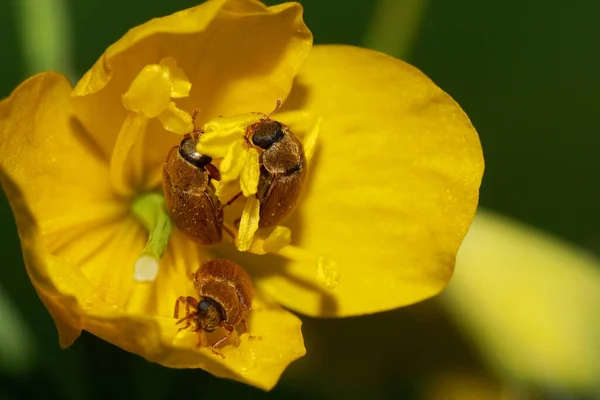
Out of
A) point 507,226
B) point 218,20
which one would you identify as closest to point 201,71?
point 218,20

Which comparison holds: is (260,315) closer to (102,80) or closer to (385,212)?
(385,212)

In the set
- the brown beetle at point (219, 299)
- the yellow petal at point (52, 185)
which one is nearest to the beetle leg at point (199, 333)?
the brown beetle at point (219, 299)

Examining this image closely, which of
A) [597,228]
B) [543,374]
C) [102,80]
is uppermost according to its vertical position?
[102,80]

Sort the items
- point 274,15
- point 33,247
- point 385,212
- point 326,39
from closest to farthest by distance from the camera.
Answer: point 33,247 → point 274,15 → point 385,212 → point 326,39

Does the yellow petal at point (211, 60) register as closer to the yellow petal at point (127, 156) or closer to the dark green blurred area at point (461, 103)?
the yellow petal at point (127, 156)

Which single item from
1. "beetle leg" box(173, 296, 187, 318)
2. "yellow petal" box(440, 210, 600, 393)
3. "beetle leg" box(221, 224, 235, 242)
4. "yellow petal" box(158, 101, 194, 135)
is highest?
"yellow petal" box(158, 101, 194, 135)

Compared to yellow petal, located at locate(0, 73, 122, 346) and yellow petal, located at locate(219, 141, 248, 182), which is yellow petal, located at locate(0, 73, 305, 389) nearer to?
yellow petal, located at locate(0, 73, 122, 346)

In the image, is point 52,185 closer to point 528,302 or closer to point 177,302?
point 177,302

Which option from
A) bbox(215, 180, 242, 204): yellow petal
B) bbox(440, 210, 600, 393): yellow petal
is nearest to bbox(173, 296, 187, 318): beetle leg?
bbox(215, 180, 242, 204): yellow petal
